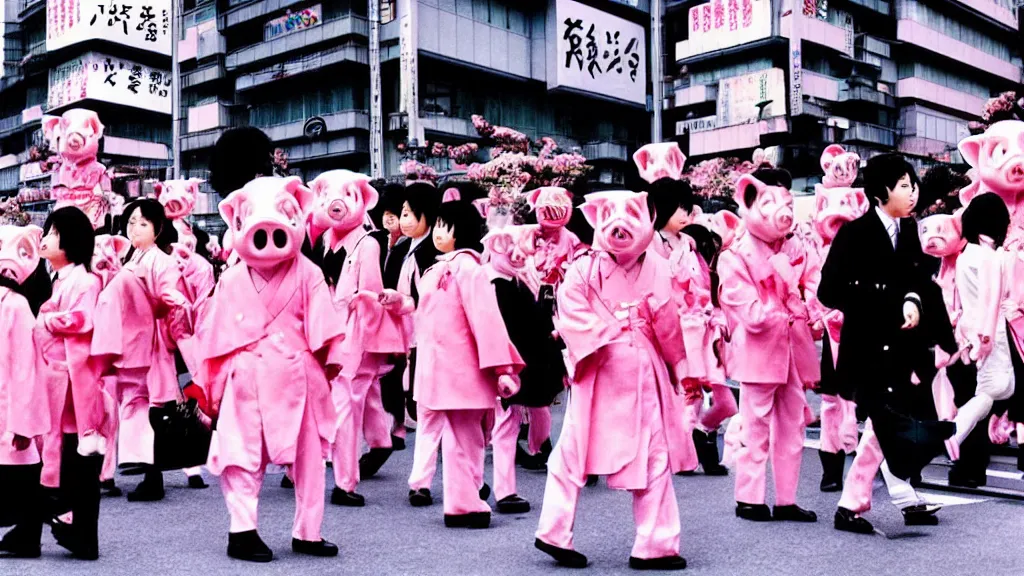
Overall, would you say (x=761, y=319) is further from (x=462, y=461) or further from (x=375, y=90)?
(x=375, y=90)

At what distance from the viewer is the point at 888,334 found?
225 inches

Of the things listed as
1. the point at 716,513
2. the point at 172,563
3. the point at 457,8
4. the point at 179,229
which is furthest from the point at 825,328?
the point at 457,8

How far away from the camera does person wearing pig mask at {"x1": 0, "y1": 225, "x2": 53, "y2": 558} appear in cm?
545

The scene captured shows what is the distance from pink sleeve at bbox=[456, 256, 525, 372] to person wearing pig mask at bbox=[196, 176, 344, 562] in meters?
1.02

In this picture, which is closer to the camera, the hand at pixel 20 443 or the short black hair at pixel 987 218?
the hand at pixel 20 443

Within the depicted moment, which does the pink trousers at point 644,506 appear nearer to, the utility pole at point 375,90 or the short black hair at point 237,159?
the short black hair at point 237,159

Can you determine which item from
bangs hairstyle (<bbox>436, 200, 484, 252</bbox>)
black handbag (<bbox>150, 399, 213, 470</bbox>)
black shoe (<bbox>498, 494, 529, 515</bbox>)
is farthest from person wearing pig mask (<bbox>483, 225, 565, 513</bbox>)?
black handbag (<bbox>150, 399, 213, 470</bbox>)

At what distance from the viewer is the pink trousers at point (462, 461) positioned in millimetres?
6242

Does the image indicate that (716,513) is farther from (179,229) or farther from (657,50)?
(657,50)

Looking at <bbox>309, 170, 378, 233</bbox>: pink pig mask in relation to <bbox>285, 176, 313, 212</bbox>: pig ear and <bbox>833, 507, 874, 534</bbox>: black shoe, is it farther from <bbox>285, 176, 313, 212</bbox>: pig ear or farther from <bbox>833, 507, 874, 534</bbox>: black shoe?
<bbox>833, 507, 874, 534</bbox>: black shoe

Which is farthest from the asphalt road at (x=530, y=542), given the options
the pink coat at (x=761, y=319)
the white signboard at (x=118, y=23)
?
the white signboard at (x=118, y=23)

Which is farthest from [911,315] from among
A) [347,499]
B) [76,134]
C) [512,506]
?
[76,134]

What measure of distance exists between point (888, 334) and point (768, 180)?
1.18 m

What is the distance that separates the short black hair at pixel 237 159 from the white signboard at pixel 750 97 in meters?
28.9
